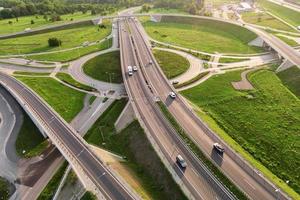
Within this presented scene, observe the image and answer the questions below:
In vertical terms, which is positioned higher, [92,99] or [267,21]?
[267,21]

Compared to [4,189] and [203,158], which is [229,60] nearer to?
[203,158]

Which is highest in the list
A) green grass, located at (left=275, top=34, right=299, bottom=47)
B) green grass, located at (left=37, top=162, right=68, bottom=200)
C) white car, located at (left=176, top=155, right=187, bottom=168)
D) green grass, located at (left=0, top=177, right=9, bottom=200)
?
green grass, located at (left=275, top=34, right=299, bottom=47)

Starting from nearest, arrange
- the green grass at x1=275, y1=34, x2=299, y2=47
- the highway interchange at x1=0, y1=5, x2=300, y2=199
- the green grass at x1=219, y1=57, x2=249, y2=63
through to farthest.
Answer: the highway interchange at x1=0, y1=5, x2=300, y2=199 < the green grass at x1=219, y1=57, x2=249, y2=63 < the green grass at x1=275, y1=34, x2=299, y2=47

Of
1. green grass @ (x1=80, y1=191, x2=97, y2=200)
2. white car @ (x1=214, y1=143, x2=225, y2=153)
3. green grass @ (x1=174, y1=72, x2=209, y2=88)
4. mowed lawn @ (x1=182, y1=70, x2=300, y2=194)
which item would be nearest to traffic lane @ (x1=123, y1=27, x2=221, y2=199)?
white car @ (x1=214, y1=143, x2=225, y2=153)

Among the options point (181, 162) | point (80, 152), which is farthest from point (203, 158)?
point (80, 152)

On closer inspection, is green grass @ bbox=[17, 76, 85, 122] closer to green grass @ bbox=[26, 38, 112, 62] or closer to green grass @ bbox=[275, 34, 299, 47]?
green grass @ bbox=[26, 38, 112, 62]
